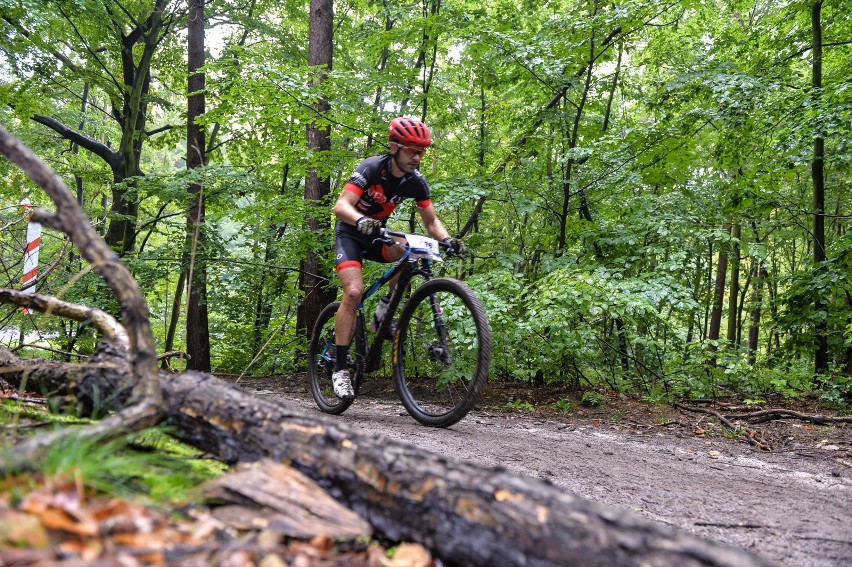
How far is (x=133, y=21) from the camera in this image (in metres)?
12.1

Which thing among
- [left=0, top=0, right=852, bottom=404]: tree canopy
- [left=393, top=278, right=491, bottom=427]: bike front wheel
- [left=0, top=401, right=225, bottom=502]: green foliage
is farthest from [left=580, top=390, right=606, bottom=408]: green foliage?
[left=0, top=401, right=225, bottom=502]: green foliage

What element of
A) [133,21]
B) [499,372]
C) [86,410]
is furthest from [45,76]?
[86,410]

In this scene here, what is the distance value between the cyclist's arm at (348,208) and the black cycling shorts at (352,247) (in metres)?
0.25

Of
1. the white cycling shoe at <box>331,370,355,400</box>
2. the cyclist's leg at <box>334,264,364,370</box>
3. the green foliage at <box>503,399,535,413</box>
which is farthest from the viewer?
the green foliage at <box>503,399,535,413</box>

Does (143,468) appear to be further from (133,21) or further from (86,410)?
(133,21)

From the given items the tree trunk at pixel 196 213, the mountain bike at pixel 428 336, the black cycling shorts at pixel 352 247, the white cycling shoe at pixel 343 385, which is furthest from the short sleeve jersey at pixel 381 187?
the tree trunk at pixel 196 213

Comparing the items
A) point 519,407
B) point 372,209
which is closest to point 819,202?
point 519,407

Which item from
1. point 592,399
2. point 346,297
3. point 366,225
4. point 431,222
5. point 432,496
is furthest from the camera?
point 592,399

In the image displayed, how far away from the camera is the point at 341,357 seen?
507cm

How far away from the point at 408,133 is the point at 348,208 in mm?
785

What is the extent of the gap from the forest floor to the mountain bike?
0.85 feet

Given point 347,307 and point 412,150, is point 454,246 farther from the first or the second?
point 347,307

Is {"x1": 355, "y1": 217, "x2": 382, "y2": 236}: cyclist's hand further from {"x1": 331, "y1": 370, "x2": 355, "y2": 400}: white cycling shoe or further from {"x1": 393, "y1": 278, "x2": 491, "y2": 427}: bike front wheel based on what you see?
{"x1": 331, "y1": 370, "x2": 355, "y2": 400}: white cycling shoe

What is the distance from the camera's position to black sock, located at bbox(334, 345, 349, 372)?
505 cm
